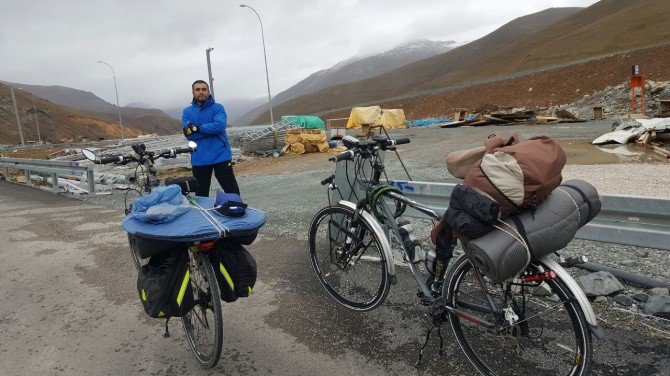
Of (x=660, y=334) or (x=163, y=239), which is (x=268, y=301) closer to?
(x=163, y=239)

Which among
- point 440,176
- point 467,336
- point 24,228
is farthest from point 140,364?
point 440,176

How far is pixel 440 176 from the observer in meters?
9.63

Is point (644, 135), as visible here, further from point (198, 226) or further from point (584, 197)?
point (198, 226)

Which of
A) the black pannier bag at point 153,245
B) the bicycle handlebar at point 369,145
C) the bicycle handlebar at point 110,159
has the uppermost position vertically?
the bicycle handlebar at point 110,159

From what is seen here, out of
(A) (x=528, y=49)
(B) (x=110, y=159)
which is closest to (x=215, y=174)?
(B) (x=110, y=159)

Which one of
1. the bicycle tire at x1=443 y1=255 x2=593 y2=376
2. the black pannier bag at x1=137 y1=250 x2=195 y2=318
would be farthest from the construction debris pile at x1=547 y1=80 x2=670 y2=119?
the black pannier bag at x1=137 y1=250 x2=195 y2=318

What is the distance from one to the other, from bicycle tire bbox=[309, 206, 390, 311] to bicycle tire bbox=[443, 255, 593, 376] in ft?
2.51

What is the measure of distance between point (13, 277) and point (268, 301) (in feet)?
10.7

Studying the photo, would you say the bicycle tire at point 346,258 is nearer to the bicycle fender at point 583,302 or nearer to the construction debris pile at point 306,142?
Answer: the bicycle fender at point 583,302

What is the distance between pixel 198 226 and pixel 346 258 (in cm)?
152

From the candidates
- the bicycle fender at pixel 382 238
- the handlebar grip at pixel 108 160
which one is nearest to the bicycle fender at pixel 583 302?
the bicycle fender at pixel 382 238

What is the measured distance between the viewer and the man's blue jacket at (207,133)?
19.2 feet

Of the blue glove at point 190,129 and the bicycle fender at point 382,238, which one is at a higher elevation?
the blue glove at point 190,129

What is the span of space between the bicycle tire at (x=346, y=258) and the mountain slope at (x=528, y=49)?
47.4m
